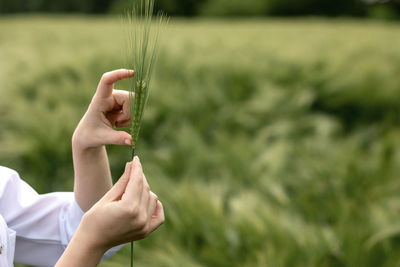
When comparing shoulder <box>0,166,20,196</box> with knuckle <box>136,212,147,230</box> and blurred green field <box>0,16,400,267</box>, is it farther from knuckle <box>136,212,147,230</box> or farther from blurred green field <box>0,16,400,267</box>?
blurred green field <box>0,16,400,267</box>

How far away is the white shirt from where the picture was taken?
779 mm

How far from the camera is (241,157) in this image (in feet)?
6.70

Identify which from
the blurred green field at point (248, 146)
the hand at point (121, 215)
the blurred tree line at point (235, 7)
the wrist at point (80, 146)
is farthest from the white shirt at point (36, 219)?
the blurred tree line at point (235, 7)

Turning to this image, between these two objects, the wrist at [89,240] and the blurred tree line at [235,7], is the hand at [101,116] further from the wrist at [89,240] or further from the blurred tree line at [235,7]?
the blurred tree line at [235,7]

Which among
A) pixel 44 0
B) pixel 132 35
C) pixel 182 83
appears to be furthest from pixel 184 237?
pixel 44 0

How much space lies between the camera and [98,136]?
0.68 meters

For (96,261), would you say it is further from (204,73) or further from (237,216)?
(204,73)

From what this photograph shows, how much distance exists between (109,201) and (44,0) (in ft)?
88.6

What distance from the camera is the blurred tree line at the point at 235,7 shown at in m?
20.5

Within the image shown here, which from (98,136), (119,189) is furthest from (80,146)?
(119,189)

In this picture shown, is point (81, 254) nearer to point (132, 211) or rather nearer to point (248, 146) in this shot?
point (132, 211)

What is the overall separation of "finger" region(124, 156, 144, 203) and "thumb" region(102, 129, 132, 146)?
0.15 ft

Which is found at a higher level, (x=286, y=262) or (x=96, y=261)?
(x=96, y=261)

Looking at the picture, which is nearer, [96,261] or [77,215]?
[96,261]
